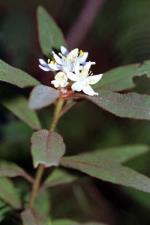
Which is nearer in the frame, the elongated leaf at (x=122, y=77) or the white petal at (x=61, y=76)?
the white petal at (x=61, y=76)

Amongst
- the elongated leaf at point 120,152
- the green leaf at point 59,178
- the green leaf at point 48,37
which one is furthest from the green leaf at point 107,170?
the green leaf at point 48,37

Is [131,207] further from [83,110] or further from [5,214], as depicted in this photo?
[5,214]

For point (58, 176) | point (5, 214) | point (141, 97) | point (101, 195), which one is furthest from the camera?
point (101, 195)

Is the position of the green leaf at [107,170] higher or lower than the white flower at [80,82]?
lower

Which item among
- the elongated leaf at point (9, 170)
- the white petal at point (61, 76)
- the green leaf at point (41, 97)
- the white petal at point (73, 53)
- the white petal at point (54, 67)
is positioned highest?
the white petal at point (73, 53)

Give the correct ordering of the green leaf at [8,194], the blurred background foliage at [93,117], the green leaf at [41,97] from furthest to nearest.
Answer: the blurred background foliage at [93,117] < the green leaf at [8,194] < the green leaf at [41,97]

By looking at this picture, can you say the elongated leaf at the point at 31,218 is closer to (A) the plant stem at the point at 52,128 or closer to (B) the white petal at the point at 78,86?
(A) the plant stem at the point at 52,128

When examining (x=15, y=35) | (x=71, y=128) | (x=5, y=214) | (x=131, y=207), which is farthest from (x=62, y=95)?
(x=15, y=35)
